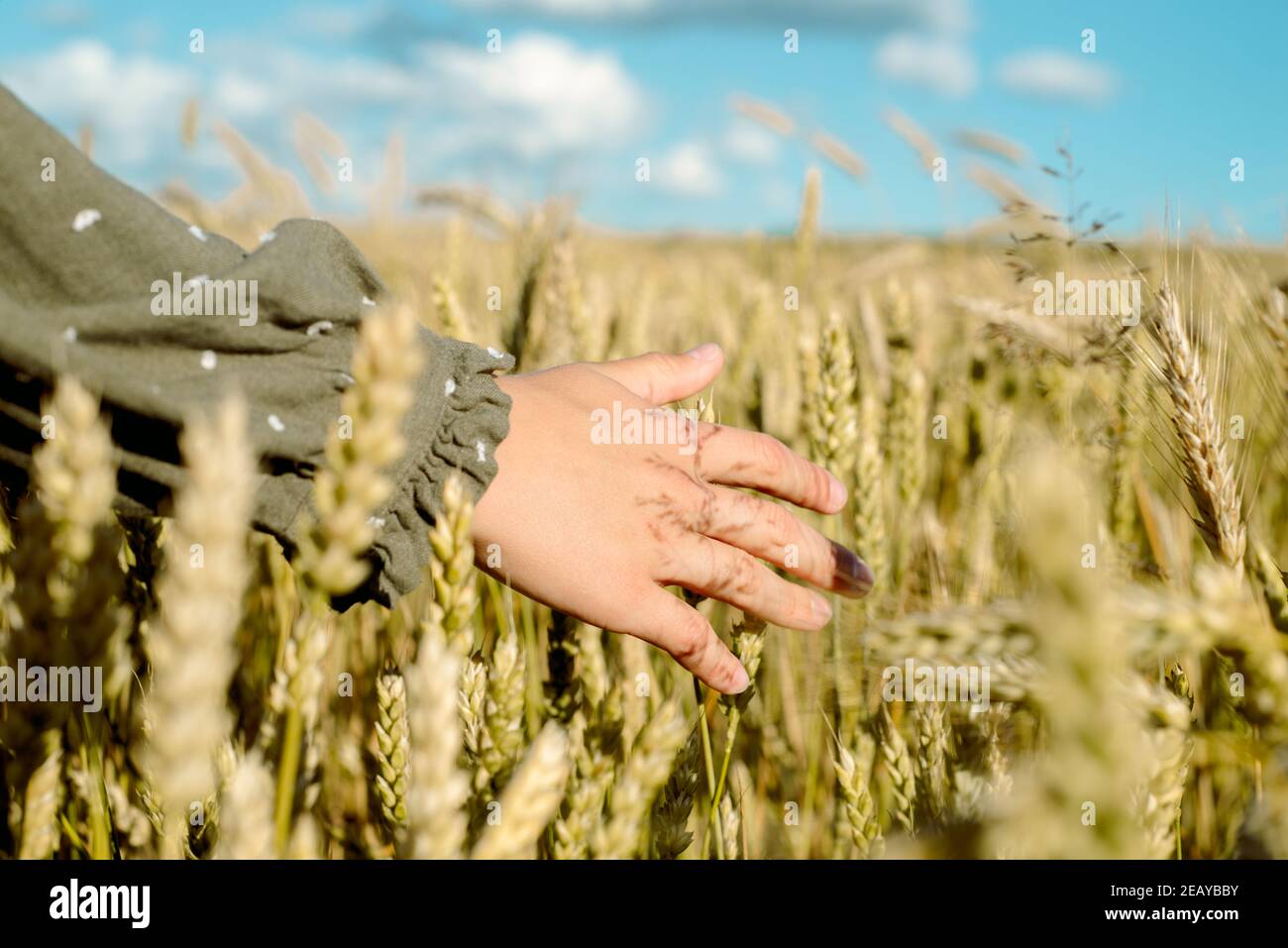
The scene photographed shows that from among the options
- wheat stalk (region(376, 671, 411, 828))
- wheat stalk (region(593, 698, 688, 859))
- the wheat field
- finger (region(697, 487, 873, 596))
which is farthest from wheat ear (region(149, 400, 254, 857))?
finger (region(697, 487, 873, 596))

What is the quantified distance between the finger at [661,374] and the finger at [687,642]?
13.2 inches

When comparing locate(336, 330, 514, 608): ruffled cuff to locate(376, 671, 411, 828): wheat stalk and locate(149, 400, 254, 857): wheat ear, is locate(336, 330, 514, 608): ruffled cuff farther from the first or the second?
locate(149, 400, 254, 857): wheat ear

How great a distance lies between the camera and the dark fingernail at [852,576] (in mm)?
1136

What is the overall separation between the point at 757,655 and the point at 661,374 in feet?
1.47

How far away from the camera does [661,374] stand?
1.27 m

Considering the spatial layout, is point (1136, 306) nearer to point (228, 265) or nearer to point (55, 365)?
point (228, 265)

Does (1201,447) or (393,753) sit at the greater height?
(1201,447)

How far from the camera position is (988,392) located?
7.30 feet

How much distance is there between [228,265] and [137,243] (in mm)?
79

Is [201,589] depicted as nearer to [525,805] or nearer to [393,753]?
[525,805]

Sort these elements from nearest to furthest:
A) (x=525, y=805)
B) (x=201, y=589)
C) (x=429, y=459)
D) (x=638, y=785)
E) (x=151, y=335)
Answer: (x=201, y=589), (x=525, y=805), (x=638, y=785), (x=151, y=335), (x=429, y=459)

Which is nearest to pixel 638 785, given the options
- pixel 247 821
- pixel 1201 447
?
pixel 247 821

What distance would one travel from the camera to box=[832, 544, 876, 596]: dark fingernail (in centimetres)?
114
